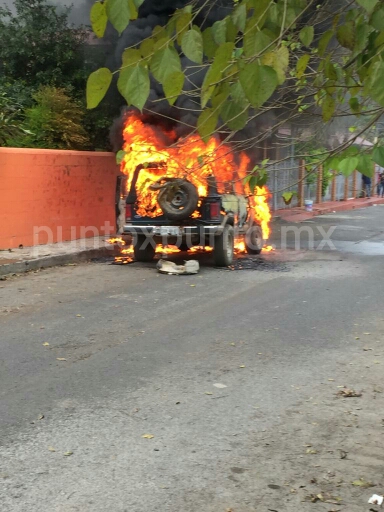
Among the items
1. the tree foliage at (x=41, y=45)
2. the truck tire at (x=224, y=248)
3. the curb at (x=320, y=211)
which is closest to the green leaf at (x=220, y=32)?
the truck tire at (x=224, y=248)

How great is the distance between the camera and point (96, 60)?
17984 millimetres

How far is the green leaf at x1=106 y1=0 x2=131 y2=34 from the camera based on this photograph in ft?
7.52

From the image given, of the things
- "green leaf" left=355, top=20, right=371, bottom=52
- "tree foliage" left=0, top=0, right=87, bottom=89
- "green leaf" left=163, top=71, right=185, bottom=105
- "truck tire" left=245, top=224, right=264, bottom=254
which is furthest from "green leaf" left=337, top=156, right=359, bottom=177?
"tree foliage" left=0, top=0, right=87, bottom=89

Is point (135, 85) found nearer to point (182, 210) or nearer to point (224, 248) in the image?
point (182, 210)

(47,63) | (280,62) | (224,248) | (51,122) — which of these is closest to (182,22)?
(280,62)

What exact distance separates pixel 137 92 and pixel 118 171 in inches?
549

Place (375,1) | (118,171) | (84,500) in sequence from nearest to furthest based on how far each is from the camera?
(375,1)
(84,500)
(118,171)

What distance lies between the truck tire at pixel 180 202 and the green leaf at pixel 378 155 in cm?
840

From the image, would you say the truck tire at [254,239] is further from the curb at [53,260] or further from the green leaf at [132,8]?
the green leaf at [132,8]

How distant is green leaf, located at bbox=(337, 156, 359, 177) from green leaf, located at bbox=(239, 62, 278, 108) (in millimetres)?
756

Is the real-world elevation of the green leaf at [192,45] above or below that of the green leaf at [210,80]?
above

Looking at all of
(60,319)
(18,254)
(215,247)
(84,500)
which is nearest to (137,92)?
(84,500)

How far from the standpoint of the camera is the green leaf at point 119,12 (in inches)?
90.3

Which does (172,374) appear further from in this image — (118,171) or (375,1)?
(118,171)
